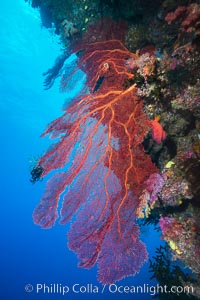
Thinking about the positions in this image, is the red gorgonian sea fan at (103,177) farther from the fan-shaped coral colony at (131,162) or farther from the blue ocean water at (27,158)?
the blue ocean water at (27,158)

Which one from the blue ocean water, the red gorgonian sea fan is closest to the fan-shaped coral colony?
the red gorgonian sea fan

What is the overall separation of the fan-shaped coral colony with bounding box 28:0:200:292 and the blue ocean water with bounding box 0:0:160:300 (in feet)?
11.3

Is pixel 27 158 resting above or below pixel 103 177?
above

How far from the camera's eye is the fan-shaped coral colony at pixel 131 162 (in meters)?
4.46

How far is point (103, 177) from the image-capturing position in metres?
4.79

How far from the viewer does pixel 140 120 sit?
182 inches

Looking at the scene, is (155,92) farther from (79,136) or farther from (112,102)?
(79,136)

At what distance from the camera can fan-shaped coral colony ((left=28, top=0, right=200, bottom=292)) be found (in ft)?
14.6

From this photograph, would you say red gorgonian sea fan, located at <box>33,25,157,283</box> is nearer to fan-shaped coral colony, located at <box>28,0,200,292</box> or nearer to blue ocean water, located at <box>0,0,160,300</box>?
fan-shaped coral colony, located at <box>28,0,200,292</box>

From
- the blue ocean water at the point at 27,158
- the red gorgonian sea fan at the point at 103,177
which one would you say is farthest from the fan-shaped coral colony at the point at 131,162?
the blue ocean water at the point at 27,158

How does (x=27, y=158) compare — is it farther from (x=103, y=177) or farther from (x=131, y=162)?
(x=131, y=162)

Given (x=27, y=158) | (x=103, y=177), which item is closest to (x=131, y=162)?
(x=103, y=177)

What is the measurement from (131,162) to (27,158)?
5.06 metres

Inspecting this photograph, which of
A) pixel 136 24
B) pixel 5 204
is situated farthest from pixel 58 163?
pixel 5 204
